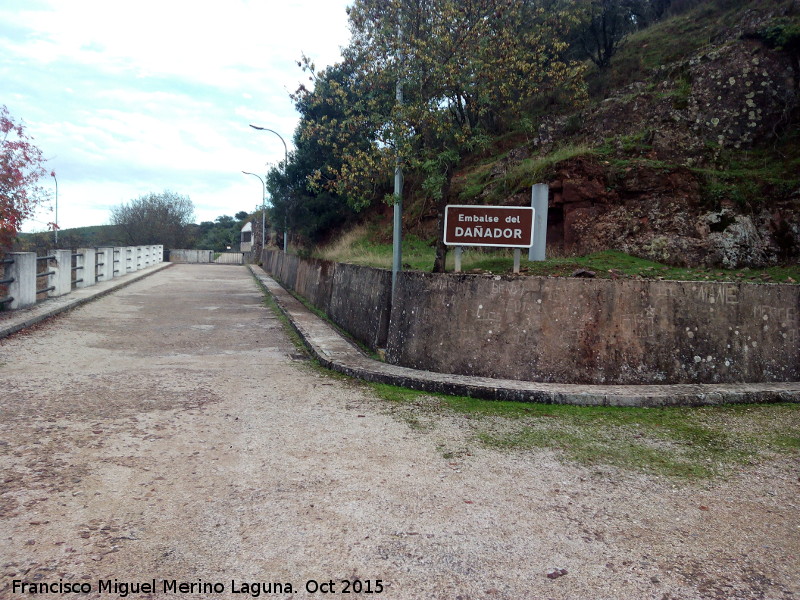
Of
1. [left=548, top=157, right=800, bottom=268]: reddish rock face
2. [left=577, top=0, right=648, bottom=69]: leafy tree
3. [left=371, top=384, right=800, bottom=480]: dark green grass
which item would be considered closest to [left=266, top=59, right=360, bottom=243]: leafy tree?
[left=577, top=0, right=648, bottom=69]: leafy tree

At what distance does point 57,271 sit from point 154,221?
5909 cm

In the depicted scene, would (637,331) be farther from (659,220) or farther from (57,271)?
(57,271)

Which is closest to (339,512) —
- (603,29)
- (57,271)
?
(57,271)

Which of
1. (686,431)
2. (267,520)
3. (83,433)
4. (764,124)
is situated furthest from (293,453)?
(764,124)

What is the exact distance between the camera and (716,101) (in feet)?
46.6

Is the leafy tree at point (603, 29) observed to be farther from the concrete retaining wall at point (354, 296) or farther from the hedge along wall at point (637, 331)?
the hedge along wall at point (637, 331)

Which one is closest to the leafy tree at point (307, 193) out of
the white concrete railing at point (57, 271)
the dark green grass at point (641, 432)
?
the white concrete railing at point (57, 271)

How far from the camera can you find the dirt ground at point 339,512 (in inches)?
123

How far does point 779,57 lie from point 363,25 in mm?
9730

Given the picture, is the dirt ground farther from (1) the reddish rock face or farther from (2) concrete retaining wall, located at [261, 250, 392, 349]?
(1) the reddish rock face

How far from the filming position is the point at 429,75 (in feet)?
33.0

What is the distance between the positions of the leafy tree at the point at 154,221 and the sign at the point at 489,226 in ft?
226

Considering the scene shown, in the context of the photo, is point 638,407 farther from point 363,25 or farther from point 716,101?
point 716,101

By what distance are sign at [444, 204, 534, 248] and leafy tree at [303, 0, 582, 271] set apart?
50.5 inches
